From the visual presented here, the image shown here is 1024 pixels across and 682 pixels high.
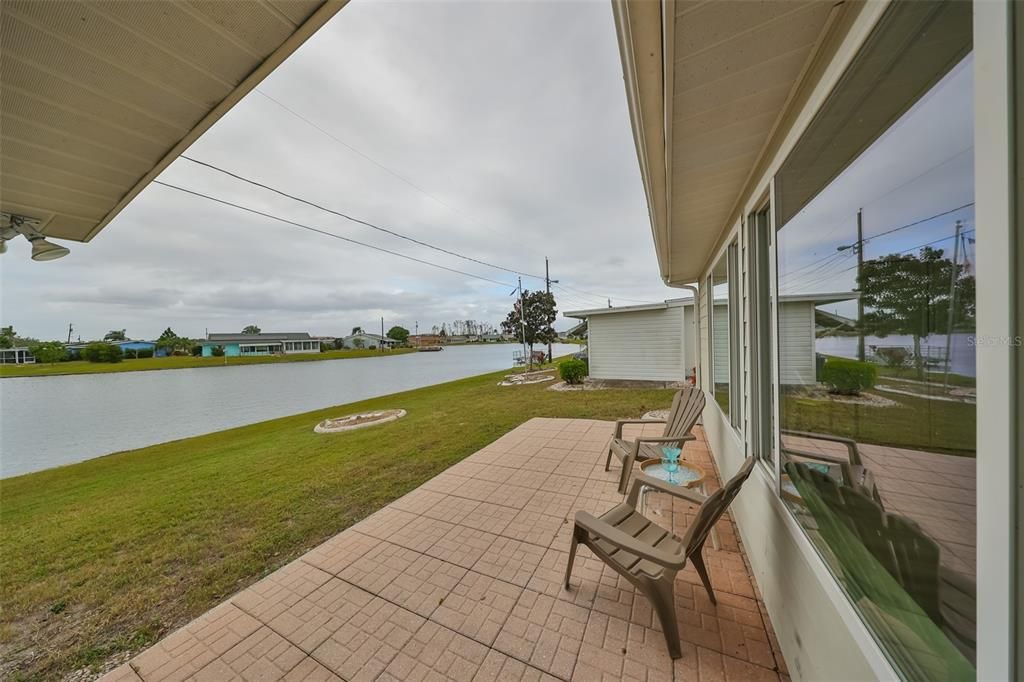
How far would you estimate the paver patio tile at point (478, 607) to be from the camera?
1988 mm

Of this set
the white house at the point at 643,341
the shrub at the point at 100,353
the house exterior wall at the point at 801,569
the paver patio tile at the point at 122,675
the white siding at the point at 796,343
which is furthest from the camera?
the shrub at the point at 100,353

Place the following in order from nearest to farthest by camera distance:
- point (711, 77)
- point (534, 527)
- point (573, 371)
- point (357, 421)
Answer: point (711, 77), point (534, 527), point (357, 421), point (573, 371)

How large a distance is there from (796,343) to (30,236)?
5030mm

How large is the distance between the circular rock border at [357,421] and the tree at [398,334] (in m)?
47.9

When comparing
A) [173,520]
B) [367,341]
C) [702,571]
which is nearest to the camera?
[702,571]

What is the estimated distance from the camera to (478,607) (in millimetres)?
2139

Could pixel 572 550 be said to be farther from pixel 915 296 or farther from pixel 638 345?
pixel 638 345

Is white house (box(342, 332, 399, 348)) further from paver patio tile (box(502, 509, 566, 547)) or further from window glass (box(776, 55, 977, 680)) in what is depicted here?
window glass (box(776, 55, 977, 680))

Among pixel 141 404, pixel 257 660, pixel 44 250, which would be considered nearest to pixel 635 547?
pixel 257 660

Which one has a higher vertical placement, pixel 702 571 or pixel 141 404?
pixel 702 571

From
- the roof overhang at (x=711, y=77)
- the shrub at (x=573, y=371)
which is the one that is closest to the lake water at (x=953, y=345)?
the roof overhang at (x=711, y=77)

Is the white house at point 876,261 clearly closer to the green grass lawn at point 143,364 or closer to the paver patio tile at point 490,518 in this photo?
the paver patio tile at point 490,518

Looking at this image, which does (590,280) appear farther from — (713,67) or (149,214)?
(713,67)

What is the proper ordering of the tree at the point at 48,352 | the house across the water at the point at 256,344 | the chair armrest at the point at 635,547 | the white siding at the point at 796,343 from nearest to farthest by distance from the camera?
1. the white siding at the point at 796,343
2. the chair armrest at the point at 635,547
3. the tree at the point at 48,352
4. the house across the water at the point at 256,344
